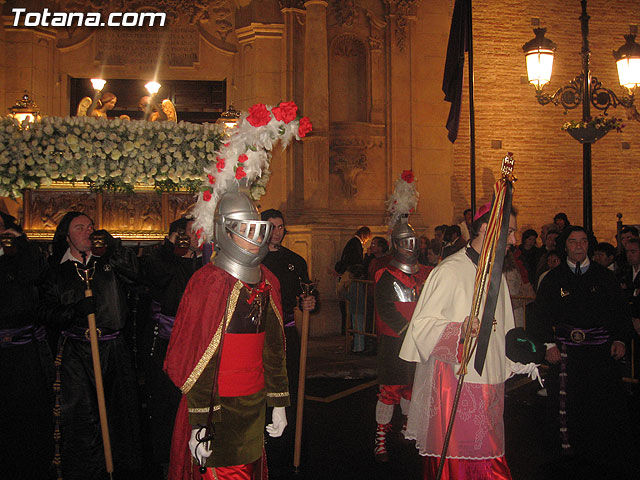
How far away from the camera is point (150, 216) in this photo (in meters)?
9.78

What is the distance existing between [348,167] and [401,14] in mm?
3661

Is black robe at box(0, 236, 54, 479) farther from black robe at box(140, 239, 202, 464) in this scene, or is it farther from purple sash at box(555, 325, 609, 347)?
purple sash at box(555, 325, 609, 347)

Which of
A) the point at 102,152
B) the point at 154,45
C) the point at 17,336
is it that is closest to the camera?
the point at 17,336

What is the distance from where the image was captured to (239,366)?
160 inches

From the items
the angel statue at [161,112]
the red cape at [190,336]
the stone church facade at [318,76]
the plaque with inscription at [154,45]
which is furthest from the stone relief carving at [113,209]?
the plaque with inscription at [154,45]

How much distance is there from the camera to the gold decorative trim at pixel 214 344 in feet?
12.6

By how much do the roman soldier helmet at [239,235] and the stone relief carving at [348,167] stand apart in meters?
10.8

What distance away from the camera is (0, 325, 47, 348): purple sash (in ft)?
19.0

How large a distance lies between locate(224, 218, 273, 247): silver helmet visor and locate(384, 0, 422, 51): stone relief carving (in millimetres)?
Answer: 12070

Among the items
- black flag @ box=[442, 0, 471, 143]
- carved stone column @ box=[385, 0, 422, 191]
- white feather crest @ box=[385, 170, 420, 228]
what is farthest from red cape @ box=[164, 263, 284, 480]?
carved stone column @ box=[385, 0, 422, 191]

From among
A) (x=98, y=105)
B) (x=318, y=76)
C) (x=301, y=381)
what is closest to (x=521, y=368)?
(x=301, y=381)

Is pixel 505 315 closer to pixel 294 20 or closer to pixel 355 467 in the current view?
pixel 355 467

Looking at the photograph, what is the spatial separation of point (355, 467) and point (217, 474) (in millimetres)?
2652

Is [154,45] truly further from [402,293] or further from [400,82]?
[402,293]
